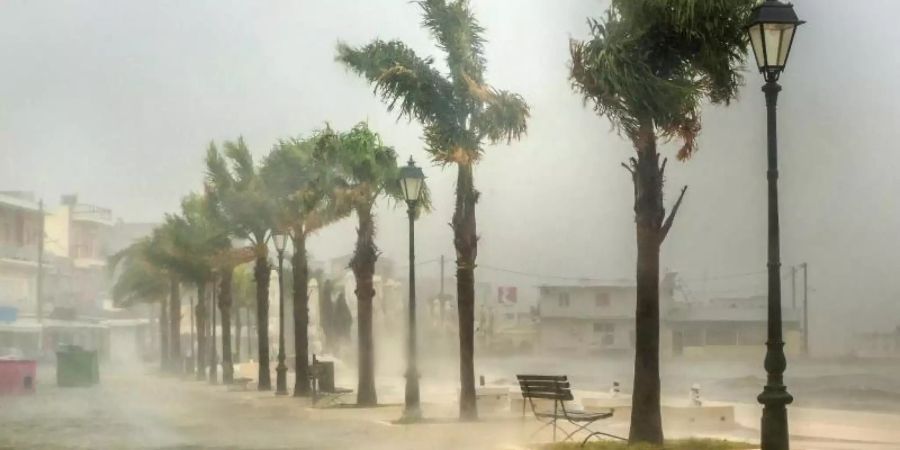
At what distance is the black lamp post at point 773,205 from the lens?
11328 mm

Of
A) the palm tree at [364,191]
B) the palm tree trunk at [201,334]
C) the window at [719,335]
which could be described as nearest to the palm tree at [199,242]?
the palm tree trunk at [201,334]

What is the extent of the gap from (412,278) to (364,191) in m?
6.42

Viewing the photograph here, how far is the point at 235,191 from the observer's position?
39625 millimetres

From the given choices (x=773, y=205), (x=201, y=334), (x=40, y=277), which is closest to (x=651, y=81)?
(x=773, y=205)

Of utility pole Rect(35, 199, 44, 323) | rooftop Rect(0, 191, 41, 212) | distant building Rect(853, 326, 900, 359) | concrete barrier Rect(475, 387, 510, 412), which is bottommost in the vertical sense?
distant building Rect(853, 326, 900, 359)

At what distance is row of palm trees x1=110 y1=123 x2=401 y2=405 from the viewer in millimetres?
29297

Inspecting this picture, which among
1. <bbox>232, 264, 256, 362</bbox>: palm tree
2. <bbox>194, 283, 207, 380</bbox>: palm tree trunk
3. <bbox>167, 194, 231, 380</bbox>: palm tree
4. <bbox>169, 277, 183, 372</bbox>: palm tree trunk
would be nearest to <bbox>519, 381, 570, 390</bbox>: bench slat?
<bbox>167, 194, 231, 380</bbox>: palm tree

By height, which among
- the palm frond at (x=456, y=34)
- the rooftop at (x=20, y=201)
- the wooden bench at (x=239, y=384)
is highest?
the palm frond at (x=456, y=34)

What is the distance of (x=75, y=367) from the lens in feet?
135

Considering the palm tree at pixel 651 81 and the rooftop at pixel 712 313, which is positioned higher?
the palm tree at pixel 651 81

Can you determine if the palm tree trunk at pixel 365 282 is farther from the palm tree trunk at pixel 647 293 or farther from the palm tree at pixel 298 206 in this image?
the palm tree trunk at pixel 647 293

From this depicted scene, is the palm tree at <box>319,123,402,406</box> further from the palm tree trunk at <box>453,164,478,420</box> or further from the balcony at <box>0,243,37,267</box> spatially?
the balcony at <box>0,243,37,267</box>

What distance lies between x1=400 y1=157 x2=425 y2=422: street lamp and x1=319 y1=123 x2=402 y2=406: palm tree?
5299 millimetres

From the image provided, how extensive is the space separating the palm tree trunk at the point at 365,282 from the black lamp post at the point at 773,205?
59.7 ft
